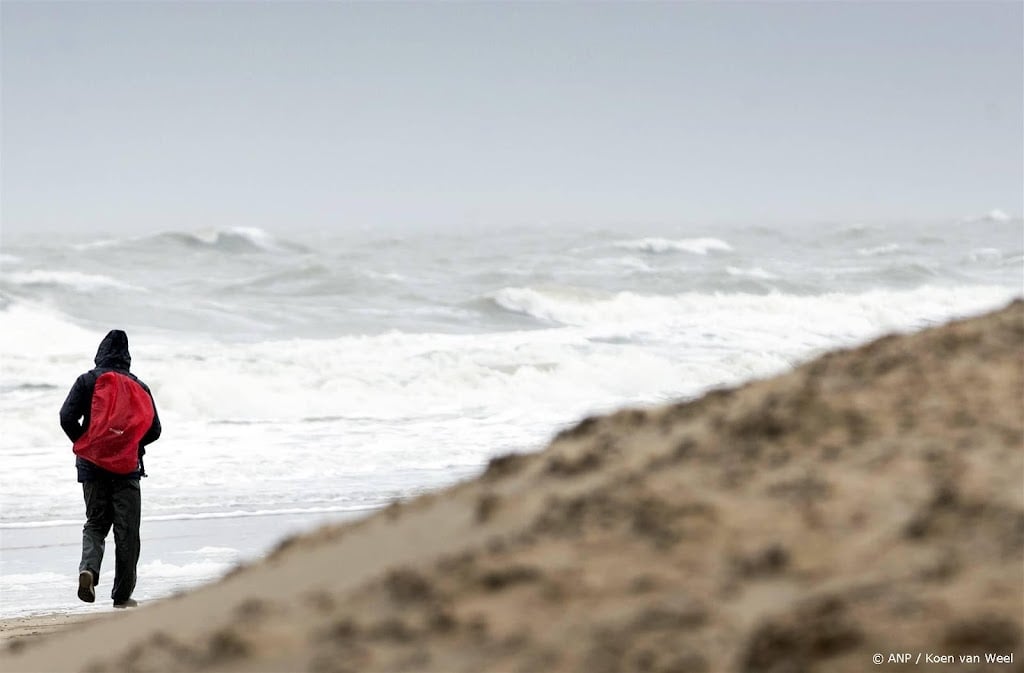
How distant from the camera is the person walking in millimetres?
6359

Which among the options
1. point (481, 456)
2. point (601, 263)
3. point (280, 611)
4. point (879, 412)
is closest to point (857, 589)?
point (879, 412)

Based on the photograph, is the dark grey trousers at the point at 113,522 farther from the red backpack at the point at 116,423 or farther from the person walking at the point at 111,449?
the red backpack at the point at 116,423

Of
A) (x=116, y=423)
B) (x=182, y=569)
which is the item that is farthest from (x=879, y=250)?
(x=116, y=423)

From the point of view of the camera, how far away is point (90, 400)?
639 cm

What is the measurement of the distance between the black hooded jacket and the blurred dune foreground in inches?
130

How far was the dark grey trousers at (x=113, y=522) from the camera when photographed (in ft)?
21.2

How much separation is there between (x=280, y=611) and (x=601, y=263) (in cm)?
3952

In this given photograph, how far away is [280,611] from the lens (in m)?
2.52

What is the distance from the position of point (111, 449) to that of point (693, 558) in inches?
186

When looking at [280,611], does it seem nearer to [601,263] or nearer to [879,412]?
[879,412]

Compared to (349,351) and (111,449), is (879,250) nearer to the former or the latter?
(349,351)

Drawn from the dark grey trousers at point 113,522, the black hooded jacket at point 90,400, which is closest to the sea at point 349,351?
the dark grey trousers at point 113,522

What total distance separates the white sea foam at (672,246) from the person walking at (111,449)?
4036cm

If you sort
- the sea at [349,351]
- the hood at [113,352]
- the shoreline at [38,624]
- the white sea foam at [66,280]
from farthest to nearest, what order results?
the white sea foam at [66,280]
the sea at [349,351]
the hood at [113,352]
the shoreline at [38,624]
